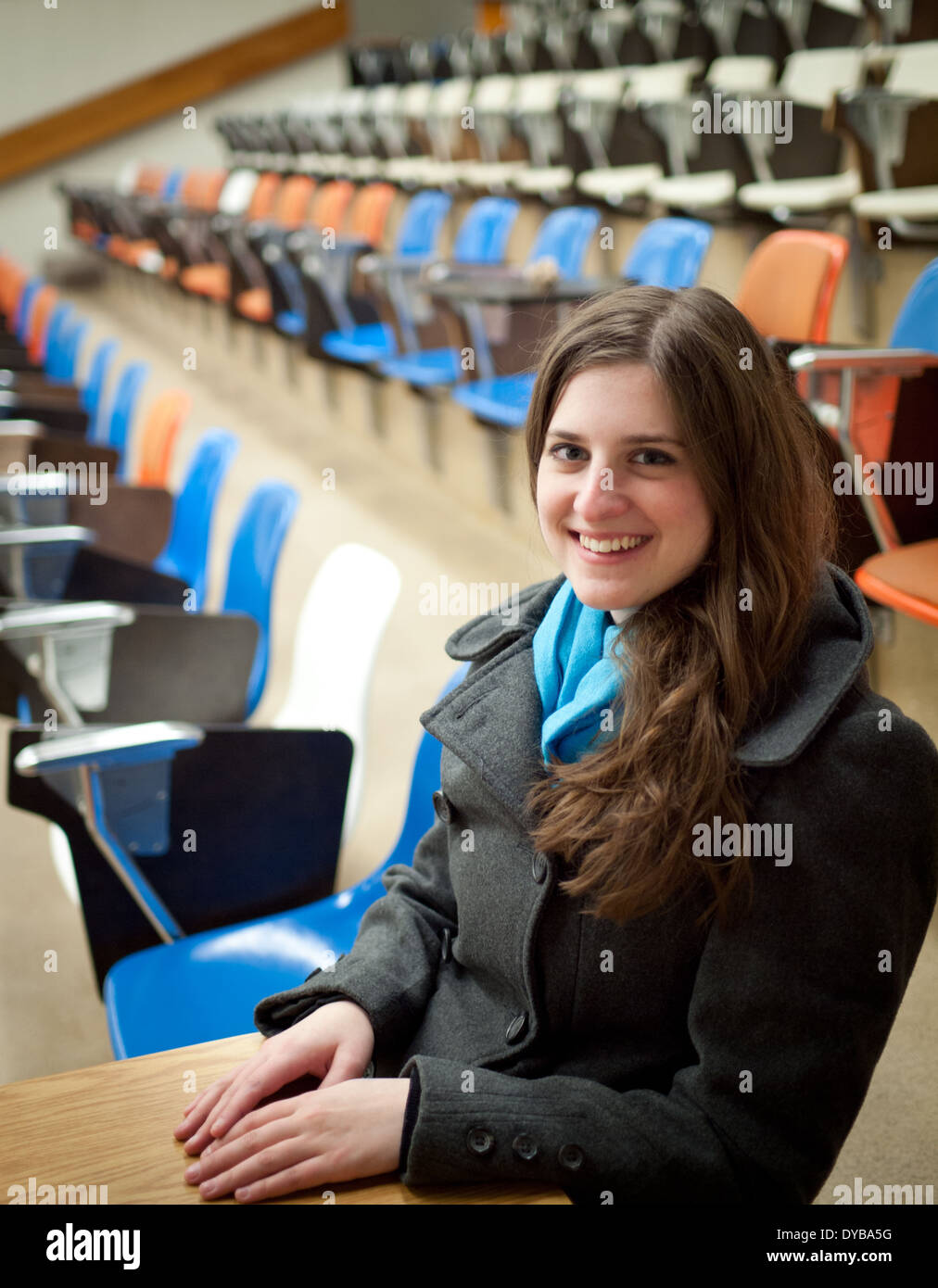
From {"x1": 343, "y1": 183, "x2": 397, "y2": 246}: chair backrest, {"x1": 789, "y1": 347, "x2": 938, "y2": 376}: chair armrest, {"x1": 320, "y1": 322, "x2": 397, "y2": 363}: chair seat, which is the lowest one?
{"x1": 789, "y1": 347, "x2": 938, "y2": 376}: chair armrest

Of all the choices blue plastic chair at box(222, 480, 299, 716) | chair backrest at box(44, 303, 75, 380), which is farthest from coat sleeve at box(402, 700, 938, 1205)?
chair backrest at box(44, 303, 75, 380)

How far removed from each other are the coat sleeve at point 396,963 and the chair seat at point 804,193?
4.12 metres

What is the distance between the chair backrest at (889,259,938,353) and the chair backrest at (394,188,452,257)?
4.20 m

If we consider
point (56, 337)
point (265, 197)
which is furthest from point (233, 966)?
point (265, 197)

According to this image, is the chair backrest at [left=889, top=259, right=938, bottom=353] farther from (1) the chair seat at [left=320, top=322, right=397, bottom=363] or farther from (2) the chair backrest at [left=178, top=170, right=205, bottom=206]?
(2) the chair backrest at [left=178, top=170, right=205, bottom=206]

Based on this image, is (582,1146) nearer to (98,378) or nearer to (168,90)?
(98,378)

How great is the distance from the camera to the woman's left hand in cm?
88

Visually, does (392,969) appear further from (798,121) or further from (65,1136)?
(798,121)

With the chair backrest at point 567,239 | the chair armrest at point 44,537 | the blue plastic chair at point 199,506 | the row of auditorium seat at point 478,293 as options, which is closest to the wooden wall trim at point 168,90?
the row of auditorium seat at point 478,293

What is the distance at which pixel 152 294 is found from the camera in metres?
9.79

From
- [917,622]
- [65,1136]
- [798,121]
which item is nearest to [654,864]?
[65,1136]

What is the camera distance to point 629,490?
0.93 m

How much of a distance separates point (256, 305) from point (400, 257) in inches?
80.2

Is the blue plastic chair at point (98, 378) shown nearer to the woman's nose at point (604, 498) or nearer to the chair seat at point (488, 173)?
the chair seat at point (488, 173)
